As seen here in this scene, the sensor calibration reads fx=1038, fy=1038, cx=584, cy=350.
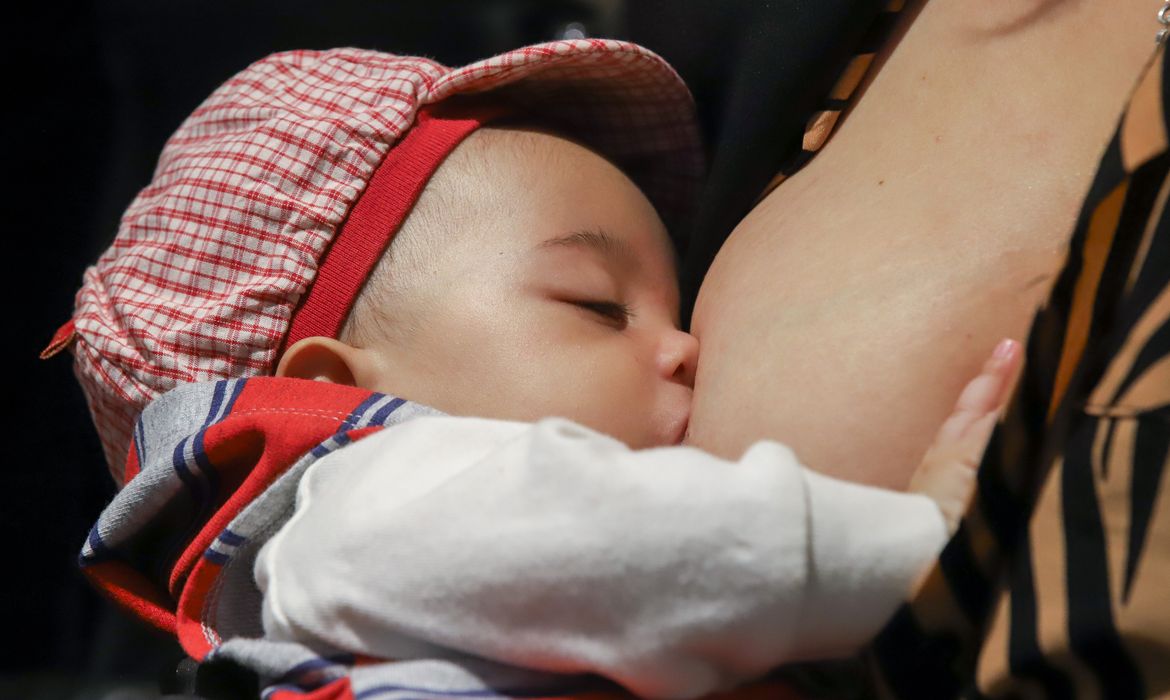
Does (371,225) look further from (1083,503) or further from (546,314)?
(1083,503)

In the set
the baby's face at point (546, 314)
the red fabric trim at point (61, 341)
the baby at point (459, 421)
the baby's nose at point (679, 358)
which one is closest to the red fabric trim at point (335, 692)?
the baby at point (459, 421)

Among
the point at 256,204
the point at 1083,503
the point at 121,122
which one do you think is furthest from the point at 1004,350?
the point at 121,122

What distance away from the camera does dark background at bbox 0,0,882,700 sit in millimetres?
1022

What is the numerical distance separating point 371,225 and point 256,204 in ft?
0.36

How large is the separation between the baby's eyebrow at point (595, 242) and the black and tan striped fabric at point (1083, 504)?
48 centimetres

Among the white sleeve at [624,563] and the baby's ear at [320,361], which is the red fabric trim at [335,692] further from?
the baby's ear at [320,361]

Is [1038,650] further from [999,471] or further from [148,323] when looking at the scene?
[148,323]

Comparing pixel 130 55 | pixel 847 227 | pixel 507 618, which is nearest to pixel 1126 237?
pixel 847 227

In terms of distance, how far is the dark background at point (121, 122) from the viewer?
102 centimetres

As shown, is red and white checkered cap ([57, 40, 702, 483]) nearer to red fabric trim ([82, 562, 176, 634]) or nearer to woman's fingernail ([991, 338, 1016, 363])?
red fabric trim ([82, 562, 176, 634])

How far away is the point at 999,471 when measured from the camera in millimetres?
579

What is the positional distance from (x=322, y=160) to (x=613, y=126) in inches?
14.4

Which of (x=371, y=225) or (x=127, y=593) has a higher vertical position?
(x=371, y=225)

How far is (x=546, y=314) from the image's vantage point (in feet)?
3.01
